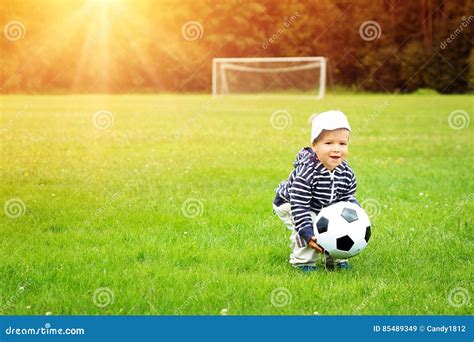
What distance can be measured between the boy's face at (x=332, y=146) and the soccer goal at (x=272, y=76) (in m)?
30.9

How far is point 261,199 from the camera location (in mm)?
8141

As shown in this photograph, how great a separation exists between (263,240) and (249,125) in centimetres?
1215

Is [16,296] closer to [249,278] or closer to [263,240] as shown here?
[249,278]

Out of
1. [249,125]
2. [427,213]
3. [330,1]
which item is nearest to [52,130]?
[249,125]
